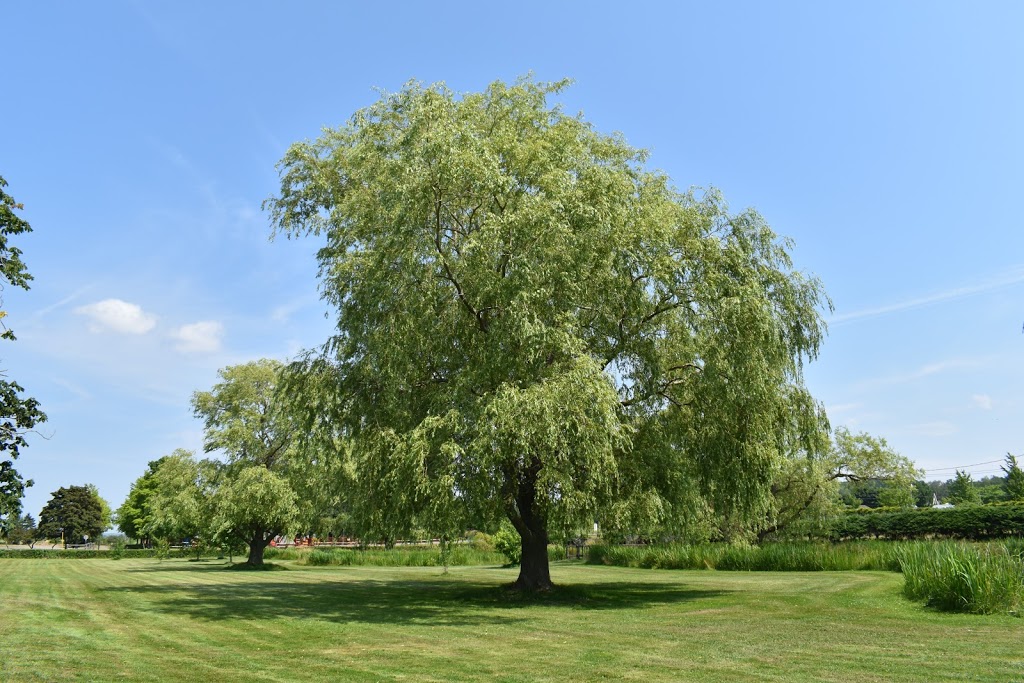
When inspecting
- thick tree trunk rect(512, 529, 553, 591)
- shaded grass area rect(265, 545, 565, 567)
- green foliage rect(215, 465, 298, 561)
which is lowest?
shaded grass area rect(265, 545, 565, 567)

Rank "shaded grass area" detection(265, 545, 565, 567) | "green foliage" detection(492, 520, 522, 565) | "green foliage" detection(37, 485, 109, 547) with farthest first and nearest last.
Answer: "green foliage" detection(37, 485, 109, 547) < "shaded grass area" detection(265, 545, 565, 567) < "green foliage" detection(492, 520, 522, 565)

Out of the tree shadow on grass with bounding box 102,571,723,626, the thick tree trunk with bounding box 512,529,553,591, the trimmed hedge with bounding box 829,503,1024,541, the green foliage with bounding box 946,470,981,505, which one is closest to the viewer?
the tree shadow on grass with bounding box 102,571,723,626

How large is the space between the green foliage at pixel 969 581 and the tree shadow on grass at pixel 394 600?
5.41m

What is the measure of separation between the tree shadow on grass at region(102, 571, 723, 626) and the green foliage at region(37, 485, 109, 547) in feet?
277

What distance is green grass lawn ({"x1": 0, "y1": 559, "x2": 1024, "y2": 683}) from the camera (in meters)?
8.76

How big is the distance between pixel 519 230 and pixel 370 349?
4953 mm

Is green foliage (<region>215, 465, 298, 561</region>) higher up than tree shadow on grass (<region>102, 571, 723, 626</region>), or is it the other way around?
green foliage (<region>215, 465, 298, 561</region>)

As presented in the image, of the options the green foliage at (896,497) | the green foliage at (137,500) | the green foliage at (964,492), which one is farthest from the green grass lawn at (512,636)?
the green foliage at (137,500)

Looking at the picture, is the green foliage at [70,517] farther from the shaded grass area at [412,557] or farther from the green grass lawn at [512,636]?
the green grass lawn at [512,636]

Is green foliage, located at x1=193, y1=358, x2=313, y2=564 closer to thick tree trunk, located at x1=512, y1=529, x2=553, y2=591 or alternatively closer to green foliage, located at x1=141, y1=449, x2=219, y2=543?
green foliage, located at x1=141, y1=449, x2=219, y2=543

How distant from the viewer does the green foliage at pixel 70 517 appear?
94688mm

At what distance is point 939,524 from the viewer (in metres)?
36.4

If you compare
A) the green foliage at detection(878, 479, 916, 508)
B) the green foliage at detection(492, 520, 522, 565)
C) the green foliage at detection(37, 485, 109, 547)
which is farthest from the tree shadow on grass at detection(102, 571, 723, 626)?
A: the green foliage at detection(37, 485, 109, 547)

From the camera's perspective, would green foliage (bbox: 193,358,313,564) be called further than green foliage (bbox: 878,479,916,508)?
No
